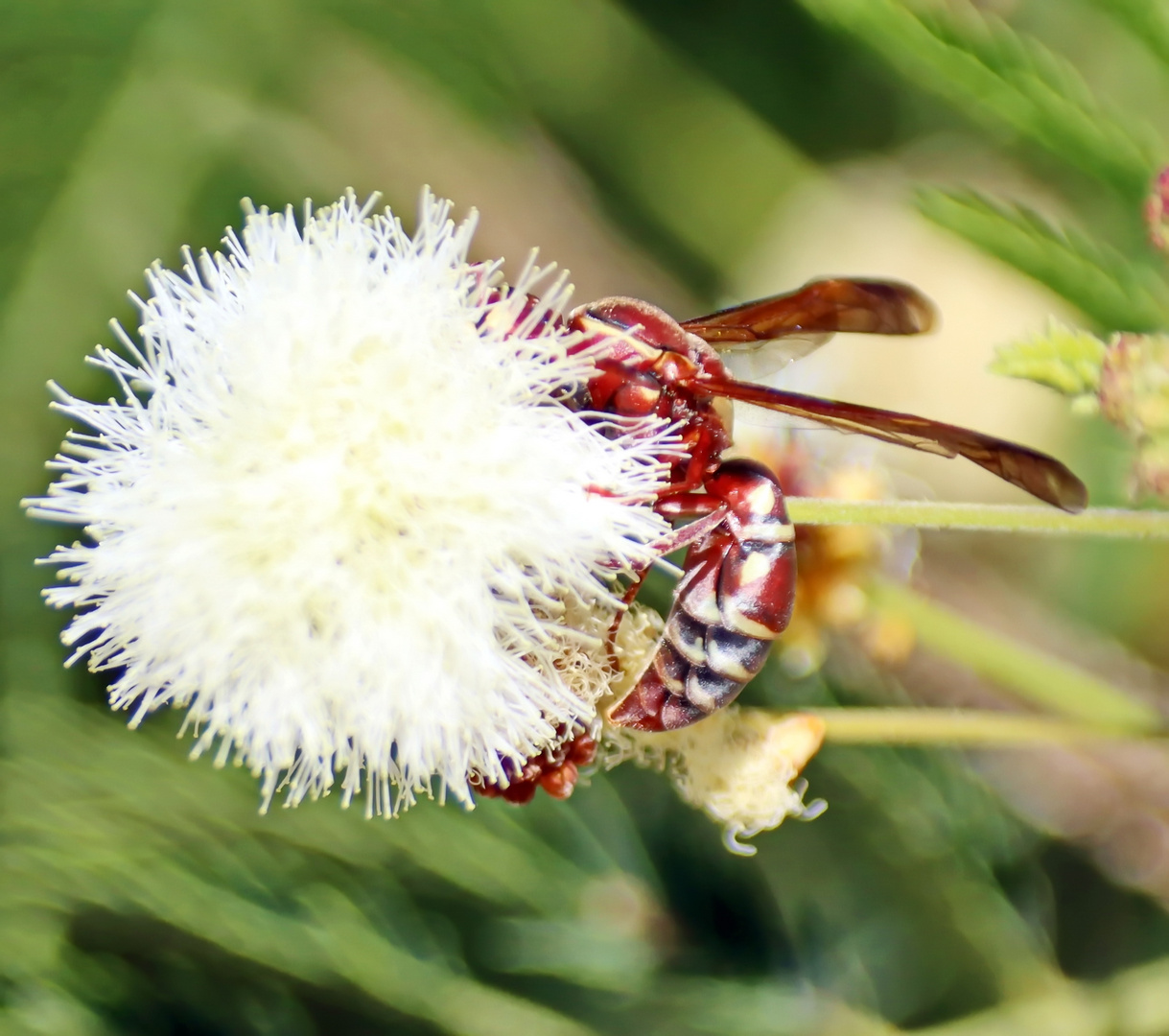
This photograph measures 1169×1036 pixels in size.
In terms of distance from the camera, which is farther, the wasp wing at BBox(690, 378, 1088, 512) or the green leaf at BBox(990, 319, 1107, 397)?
the green leaf at BBox(990, 319, 1107, 397)

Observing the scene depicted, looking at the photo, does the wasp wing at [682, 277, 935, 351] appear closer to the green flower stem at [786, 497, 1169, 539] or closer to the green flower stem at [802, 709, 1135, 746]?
the green flower stem at [786, 497, 1169, 539]

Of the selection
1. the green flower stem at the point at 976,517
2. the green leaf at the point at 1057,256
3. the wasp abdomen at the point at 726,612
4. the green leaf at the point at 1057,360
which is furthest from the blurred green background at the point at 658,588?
the wasp abdomen at the point at 726,612

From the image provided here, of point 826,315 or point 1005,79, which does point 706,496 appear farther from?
point 1005,79

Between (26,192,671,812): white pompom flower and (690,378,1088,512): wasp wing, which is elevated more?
(690,378,1088,512): wasp wing

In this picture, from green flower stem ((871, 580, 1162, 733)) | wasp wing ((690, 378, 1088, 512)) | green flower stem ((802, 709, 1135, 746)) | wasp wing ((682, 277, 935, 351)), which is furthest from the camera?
green flower stem ((871, 580, 1162, 733))

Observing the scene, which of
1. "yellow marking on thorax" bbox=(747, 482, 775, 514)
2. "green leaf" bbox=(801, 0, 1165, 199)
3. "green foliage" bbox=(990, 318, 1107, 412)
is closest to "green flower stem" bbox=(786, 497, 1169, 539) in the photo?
"yellow marking on thorax" bbox=(747, 482, 775, 514)

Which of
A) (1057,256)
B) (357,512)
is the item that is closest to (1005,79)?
(1057,256)

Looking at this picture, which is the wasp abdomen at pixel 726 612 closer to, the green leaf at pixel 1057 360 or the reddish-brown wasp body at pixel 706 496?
the reddish-brown wasp body at pixel 706 496

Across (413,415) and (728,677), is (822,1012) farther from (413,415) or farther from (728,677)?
(413,415)

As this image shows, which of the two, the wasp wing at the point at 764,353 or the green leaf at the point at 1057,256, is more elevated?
the green leaf at the point at 1057,256
